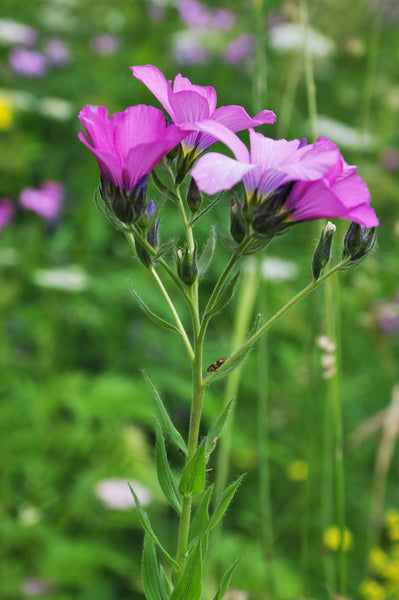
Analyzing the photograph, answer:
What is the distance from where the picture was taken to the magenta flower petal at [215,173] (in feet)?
1.33

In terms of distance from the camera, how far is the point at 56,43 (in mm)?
3654

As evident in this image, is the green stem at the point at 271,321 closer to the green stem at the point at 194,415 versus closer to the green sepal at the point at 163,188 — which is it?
the green stem at the point at 194,415

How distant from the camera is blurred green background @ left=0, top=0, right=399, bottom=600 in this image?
151 centimetres

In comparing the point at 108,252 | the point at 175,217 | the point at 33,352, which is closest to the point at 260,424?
the point at 33,352

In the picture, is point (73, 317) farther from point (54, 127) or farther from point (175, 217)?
point (54, 127)

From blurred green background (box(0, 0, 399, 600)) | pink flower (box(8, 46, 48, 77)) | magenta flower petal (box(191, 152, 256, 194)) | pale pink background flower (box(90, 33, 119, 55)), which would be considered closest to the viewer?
magenta flower petal (box(191, 152, 256, 194))

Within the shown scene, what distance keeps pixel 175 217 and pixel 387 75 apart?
2305 millimetres

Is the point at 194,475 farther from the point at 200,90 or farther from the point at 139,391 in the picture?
the point at 139,391

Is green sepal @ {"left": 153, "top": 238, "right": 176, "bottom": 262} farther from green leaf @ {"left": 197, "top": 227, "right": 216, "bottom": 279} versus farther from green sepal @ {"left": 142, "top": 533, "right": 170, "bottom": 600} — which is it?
green sepal @ {"left": 142, "top": 533, "right": 170, "bottom": 600}

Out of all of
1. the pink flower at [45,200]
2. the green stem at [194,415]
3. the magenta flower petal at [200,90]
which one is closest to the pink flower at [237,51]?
the pink flower at [45,200]

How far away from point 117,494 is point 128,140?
4.13 ft

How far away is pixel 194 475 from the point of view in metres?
0.50

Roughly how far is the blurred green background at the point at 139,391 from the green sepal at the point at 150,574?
1.60 feet

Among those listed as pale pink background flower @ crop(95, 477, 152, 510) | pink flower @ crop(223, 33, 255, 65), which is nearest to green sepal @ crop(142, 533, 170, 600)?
pale pink background flower @ crop(95, 477, 152, 510)
